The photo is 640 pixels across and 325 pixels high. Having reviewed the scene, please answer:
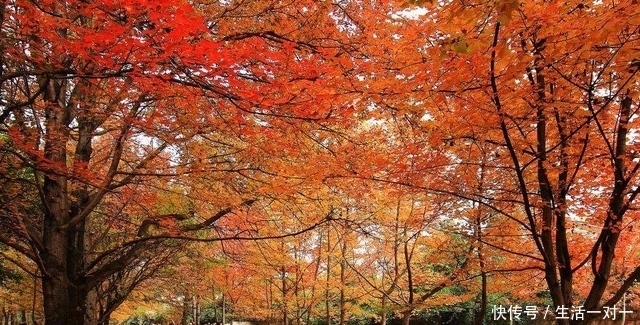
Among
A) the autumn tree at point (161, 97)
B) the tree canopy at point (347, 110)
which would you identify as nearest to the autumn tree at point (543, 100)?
the tree canopy at point (347, 110)

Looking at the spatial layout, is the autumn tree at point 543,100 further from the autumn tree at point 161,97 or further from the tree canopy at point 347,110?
the autumn tree at point 161,97

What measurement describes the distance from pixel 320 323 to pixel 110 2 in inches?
1090

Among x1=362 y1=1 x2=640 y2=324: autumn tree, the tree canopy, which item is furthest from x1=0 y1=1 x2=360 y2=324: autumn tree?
x1=362 y1=1 x2=640 y2=324: autumn tree

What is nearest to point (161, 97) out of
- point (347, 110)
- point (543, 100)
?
point (347, 110)

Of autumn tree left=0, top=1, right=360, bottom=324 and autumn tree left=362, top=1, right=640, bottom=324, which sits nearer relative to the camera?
autumn tree left=362, top=1, right=640, bottom=324

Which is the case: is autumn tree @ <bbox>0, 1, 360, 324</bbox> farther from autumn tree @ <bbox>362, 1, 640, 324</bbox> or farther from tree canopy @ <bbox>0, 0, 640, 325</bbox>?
autumn tree @ <bbox>362, 1, 640, 324</bbox>

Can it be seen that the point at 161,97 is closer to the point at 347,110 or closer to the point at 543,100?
the point at 347,110

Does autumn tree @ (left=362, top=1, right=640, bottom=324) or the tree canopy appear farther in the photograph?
the tree canopy

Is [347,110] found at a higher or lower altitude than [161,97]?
lower

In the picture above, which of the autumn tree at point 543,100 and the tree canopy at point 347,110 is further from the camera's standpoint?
the tree canopy at point 347,110

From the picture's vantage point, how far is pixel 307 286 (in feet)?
49.3

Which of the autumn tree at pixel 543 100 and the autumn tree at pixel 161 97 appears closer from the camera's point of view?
the autumn tree at pixel 543 100

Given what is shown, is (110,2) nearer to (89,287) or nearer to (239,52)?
(239,52)

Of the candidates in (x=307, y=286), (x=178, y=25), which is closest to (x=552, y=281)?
(x=178, y=25)
